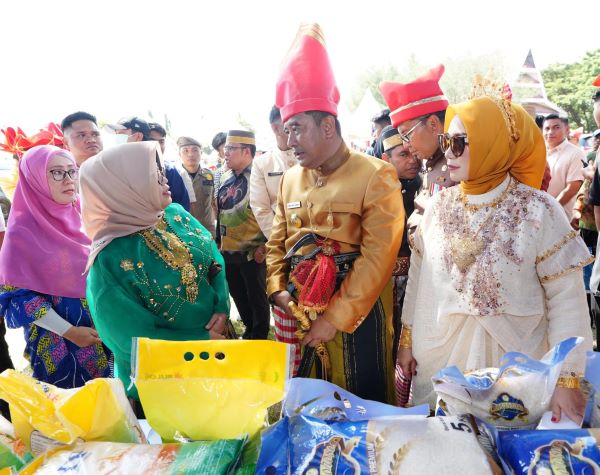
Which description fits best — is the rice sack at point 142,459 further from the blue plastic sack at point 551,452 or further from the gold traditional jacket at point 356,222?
the gold traditional jacket at point 356,222

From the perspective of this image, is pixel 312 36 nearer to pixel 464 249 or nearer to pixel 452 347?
pixel 464 249

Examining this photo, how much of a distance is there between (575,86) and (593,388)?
3071 cm

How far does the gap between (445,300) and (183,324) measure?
3.19ft

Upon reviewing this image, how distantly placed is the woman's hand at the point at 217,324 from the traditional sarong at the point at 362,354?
12.1 inches

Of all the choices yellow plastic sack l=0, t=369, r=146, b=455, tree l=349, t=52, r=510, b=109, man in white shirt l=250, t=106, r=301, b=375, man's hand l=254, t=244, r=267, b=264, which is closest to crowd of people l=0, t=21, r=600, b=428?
yellow plastic sack l=0, t=369, r=146, b=455

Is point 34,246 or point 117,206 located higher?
point 117,206

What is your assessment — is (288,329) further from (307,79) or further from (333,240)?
(307,79)

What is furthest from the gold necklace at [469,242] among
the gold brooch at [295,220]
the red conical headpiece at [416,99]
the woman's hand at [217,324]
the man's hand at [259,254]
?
the man's hand at [259,254]

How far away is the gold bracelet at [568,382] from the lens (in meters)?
1.08

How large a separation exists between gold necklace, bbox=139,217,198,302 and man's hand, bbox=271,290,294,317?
1.08ft

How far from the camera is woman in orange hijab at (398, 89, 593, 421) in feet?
4.33

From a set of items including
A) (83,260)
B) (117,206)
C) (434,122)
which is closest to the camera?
(117,206)

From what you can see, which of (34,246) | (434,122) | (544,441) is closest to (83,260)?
(34,246)

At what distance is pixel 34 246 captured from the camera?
2.17 m
